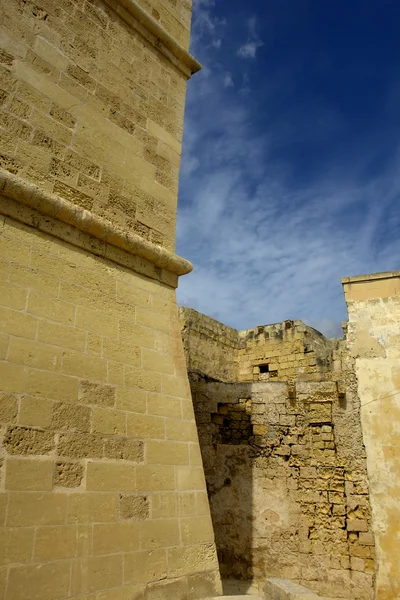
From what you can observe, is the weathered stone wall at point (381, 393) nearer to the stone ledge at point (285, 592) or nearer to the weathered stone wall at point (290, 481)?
the weathered stone wall at point (290, 481)

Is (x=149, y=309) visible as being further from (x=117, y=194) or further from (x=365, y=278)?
(x=365, y=278)

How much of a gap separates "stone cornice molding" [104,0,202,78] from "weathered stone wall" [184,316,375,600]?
4051mm

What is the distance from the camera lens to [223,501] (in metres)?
6.00

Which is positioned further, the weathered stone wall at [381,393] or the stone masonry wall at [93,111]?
the weathered stone wall at [381,393]

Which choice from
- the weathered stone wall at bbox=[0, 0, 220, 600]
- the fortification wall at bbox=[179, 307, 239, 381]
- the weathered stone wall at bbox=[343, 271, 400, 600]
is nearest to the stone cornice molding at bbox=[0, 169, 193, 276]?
the weathered stone wall at bbox=[0, 0, 220, 600]

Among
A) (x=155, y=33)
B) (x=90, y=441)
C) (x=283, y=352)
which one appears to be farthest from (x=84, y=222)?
(x=283, y=352)

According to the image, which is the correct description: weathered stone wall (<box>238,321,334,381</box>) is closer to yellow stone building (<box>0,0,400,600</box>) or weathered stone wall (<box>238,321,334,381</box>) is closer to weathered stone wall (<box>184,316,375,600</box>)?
weathered stone wall (<box>184,316,375,600</box>)

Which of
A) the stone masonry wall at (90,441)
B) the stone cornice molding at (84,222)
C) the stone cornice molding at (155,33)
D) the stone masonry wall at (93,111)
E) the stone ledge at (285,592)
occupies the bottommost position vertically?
the stone ledge at (285,592)

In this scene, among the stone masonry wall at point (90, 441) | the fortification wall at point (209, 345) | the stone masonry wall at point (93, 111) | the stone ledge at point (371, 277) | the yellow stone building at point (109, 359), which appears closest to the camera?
the stone masonry wall at point (90, 441)

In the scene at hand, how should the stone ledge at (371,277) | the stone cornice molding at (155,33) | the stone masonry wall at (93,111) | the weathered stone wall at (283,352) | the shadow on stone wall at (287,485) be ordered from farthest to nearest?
the weathered stone wall at (283,352) < the stone ledge at (371,277) < the shadow on stone wall at (287,485) < the stone cornice molding at (155,33) < the stone masonry wall at (93,111)

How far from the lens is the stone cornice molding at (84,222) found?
9.20ft

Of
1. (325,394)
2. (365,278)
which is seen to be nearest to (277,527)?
(325,394)

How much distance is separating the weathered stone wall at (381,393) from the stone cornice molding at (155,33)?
3.61m

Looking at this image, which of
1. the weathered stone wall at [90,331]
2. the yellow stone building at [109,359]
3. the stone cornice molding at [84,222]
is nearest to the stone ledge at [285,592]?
the yellow stone building at [109,359]
